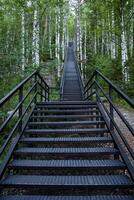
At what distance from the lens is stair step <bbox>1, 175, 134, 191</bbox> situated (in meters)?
4.32

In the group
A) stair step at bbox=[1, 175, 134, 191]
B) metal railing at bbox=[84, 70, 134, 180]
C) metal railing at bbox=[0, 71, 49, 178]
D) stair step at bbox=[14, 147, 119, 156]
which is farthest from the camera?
stair step at bbox=[14, 147, 119, 156]

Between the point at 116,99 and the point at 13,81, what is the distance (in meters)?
5.86

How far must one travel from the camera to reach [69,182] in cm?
446

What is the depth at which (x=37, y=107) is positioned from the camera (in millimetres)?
8336

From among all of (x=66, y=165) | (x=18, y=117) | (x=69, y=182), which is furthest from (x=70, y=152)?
(x=18, y=117)

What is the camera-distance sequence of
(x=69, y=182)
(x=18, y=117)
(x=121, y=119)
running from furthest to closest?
(x=18, y=117), (x=121, y=119), (x=69, y=182)

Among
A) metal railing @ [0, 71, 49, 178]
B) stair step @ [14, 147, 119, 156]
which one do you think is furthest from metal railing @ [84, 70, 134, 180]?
metal railing @ [0, 71, 49, 178]

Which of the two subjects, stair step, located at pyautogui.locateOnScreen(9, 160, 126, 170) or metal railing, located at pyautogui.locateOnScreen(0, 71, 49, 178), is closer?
metal railing, located at pyautogui.locateOnScreen(0, 71, 49, 178)

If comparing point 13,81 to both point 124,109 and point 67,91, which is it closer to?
point 124,109

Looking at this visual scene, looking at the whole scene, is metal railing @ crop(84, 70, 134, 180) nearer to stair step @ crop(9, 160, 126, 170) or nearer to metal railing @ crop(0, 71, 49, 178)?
stair step @ crop(9, 160, 126, 170)

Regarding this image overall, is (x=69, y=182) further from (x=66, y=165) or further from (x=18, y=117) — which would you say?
(x=18, y=117)

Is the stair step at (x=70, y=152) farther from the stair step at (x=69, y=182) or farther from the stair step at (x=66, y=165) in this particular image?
the stair step at (x=69, y=182)

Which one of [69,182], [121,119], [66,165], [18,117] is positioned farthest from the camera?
[18,117]

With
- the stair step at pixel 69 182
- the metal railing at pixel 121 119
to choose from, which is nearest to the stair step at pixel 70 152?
the metal railing at pixel 121 119
